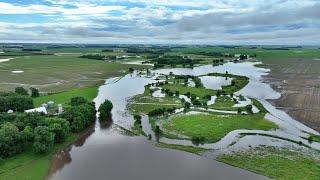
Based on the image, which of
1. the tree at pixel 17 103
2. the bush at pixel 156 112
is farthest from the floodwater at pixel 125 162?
the tree at pixel 17 103

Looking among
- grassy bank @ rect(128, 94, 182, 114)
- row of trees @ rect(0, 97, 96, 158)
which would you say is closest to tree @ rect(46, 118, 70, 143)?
row of trees @ rect(0, 97, 96, 158)

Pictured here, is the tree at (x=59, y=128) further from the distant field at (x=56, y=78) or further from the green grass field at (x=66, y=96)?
the distant field at (x=56, y=78)

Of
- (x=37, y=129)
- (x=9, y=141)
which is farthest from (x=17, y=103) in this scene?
(x=9, y=141)

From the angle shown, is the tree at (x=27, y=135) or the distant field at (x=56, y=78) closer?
the tree at (x=27, y=135)

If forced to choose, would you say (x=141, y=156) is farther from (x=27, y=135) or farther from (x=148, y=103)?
(x=148, y=103)

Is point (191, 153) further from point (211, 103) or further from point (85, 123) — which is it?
point (211, 103)

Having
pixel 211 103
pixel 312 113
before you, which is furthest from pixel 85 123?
pixel 312 113
